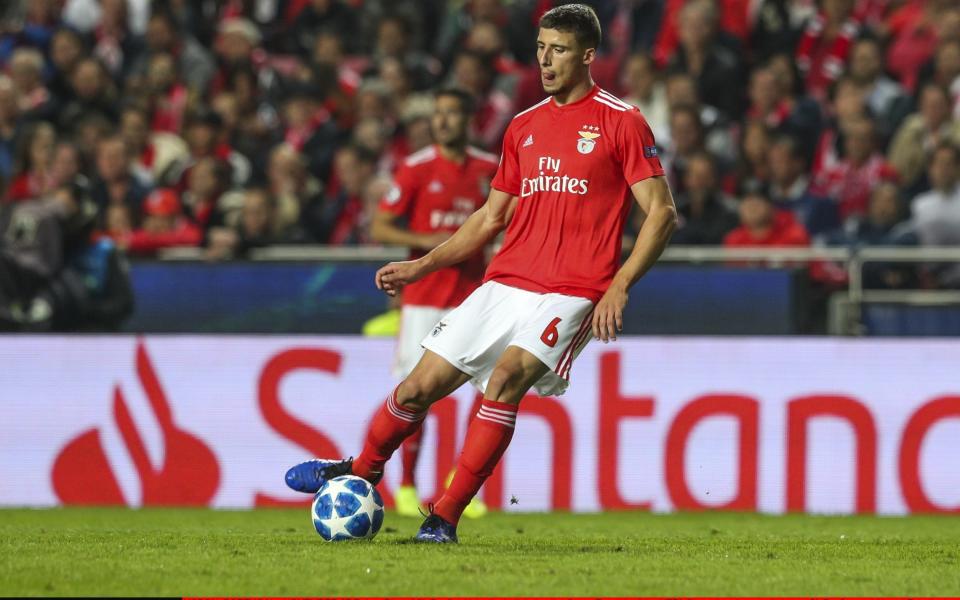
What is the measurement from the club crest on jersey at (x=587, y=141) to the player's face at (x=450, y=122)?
331 centimetres

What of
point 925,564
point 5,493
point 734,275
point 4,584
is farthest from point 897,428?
point 4,584

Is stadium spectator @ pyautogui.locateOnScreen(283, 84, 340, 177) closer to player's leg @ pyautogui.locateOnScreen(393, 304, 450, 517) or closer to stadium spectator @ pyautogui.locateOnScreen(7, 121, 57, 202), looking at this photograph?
stadium spectator @ pyautogui.locateOnScreen(7, 121, 57, 202)

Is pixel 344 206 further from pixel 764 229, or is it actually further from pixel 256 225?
pixel 764 229

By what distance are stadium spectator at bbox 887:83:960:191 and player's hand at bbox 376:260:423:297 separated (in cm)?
726

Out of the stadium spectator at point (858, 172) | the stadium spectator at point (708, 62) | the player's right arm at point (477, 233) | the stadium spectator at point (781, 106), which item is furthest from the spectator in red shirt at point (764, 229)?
the player's right arm at point (477, 233)

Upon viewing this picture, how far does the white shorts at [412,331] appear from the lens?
11016 mm

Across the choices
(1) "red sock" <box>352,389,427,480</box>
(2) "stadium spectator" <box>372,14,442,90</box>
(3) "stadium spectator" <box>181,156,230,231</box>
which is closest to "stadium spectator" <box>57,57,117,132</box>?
(3) "stadium spectator" <box>181,156,230,231</box>

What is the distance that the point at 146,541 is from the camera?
26.4 feet

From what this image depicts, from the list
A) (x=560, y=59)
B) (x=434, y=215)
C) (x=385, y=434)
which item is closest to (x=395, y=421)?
(x=385, y=434)

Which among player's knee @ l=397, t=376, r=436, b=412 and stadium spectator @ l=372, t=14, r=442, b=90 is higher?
stadium spectator @ l=372, t=14, r=442, b=90

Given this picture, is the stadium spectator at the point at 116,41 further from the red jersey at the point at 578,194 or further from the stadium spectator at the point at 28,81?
the red jersey at the point at 578,194

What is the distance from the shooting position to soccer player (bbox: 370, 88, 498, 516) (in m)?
11.0

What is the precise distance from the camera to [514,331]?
7629 millimetres

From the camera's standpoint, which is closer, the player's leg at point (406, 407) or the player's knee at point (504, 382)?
the player's knee at point (504, 382)
